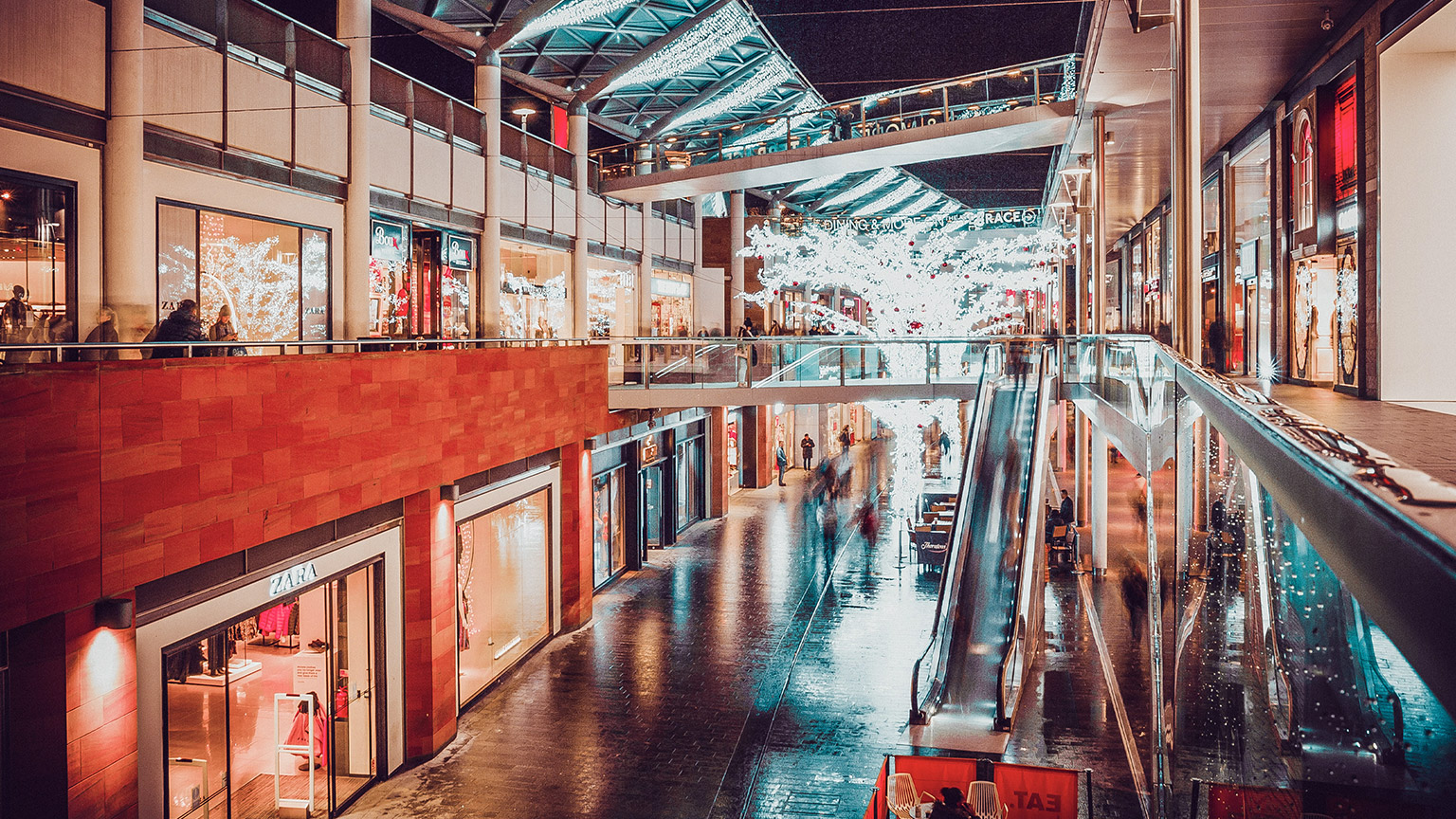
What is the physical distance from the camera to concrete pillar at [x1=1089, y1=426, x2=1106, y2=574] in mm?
18984

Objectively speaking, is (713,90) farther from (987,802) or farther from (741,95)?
(987,802)

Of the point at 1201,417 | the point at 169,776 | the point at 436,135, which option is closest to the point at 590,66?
the point at 436,135

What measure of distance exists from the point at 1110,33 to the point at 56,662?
12.4 metres

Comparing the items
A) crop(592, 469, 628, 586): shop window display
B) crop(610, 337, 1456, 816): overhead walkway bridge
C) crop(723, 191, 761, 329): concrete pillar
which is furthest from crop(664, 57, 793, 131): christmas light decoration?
crop(592, 469, 628, 586): shop window display

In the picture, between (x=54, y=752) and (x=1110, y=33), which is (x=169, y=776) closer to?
(x=54, y=752)

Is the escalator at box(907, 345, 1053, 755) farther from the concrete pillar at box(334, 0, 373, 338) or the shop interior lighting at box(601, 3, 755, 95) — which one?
the shop interior lighting at box(601, 3, 755, 95)

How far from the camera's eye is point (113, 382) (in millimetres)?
6625

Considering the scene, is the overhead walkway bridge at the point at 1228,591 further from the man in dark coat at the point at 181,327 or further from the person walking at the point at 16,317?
the person walking at the point at 16,317

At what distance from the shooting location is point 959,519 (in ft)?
43.1

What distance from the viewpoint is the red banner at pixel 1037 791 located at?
838cm

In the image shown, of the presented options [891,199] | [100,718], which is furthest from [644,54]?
[891,199]

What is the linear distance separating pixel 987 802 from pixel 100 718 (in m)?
7.06

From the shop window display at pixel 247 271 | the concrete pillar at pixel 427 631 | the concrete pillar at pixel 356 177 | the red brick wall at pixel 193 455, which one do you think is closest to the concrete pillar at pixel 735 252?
the concrete pillar at pixel 356 177

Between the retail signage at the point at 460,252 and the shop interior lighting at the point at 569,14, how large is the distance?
154 inches
